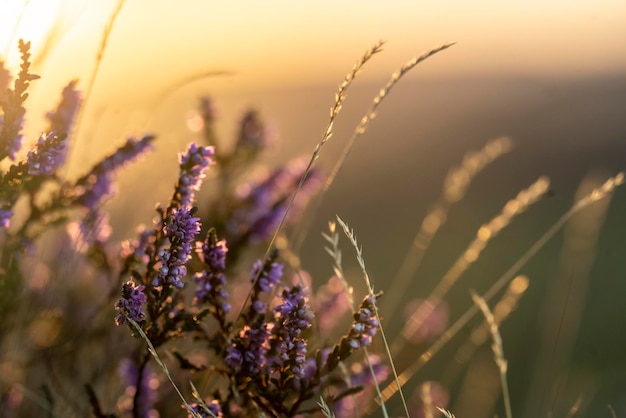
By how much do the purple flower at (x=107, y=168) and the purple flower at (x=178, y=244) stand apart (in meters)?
0.72

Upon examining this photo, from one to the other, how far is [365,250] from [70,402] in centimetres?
509

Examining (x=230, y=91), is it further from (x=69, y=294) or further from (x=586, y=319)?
(x=69, y=294)

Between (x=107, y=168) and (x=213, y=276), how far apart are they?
597mm

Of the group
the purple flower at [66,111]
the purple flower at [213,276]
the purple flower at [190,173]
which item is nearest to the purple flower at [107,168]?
the purple flower at [66,111]

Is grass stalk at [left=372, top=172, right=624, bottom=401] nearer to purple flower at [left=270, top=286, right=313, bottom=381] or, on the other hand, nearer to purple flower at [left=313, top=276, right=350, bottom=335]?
purple flower at [left=313, top=276, right=350, bottom=335]

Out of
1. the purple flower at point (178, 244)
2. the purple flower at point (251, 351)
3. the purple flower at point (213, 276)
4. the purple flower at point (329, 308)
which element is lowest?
the purple flower at point (329, 308)

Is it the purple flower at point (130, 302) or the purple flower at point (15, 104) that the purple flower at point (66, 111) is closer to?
the purple flower at point (15, 104)

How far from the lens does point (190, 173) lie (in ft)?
5.87

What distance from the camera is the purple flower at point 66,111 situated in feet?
7.21

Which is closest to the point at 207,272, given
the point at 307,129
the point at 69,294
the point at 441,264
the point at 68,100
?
the point at 68,100

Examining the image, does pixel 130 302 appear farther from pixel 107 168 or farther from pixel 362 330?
pixel 107 168

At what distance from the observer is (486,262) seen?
7148 mm

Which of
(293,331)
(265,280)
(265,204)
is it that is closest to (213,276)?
(265,280)

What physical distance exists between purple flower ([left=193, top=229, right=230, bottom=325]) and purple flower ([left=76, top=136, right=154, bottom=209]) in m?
0.52
